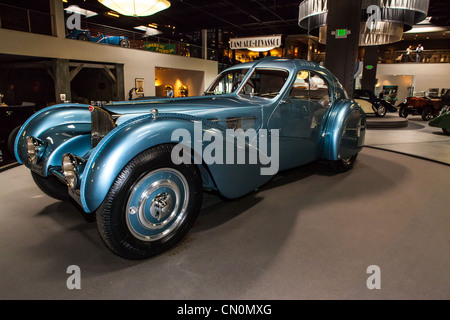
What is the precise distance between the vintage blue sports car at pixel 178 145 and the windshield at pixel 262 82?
1 centimetres

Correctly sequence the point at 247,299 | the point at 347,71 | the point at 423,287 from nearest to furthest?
the point at 247,299
the point at 423,287
the point at 347,71

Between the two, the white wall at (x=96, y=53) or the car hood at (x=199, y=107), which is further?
the white wall at (x=96, y=53)

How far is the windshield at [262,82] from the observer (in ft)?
11.6

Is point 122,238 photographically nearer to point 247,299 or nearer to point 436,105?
point 247,299

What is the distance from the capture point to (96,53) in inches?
521

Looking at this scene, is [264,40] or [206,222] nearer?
[206,222]

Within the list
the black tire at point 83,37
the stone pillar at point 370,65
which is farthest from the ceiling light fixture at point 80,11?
the stone pillar at point 370,65

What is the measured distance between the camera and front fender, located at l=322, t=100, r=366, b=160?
390 centimetres

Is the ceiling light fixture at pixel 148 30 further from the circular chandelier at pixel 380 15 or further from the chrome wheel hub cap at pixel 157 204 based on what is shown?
the chrome wheel hub cap at pixel 157 204

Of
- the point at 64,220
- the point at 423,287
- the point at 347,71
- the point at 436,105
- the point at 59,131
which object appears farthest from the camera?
the point at 436,105

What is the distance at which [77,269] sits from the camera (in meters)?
2.01

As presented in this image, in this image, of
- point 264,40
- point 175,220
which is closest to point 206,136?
point 175,220

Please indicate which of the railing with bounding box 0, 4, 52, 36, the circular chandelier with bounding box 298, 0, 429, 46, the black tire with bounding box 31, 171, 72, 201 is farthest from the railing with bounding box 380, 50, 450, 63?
the black tire with bounding box 31, 171, 72, 201

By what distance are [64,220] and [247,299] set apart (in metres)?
2.01
